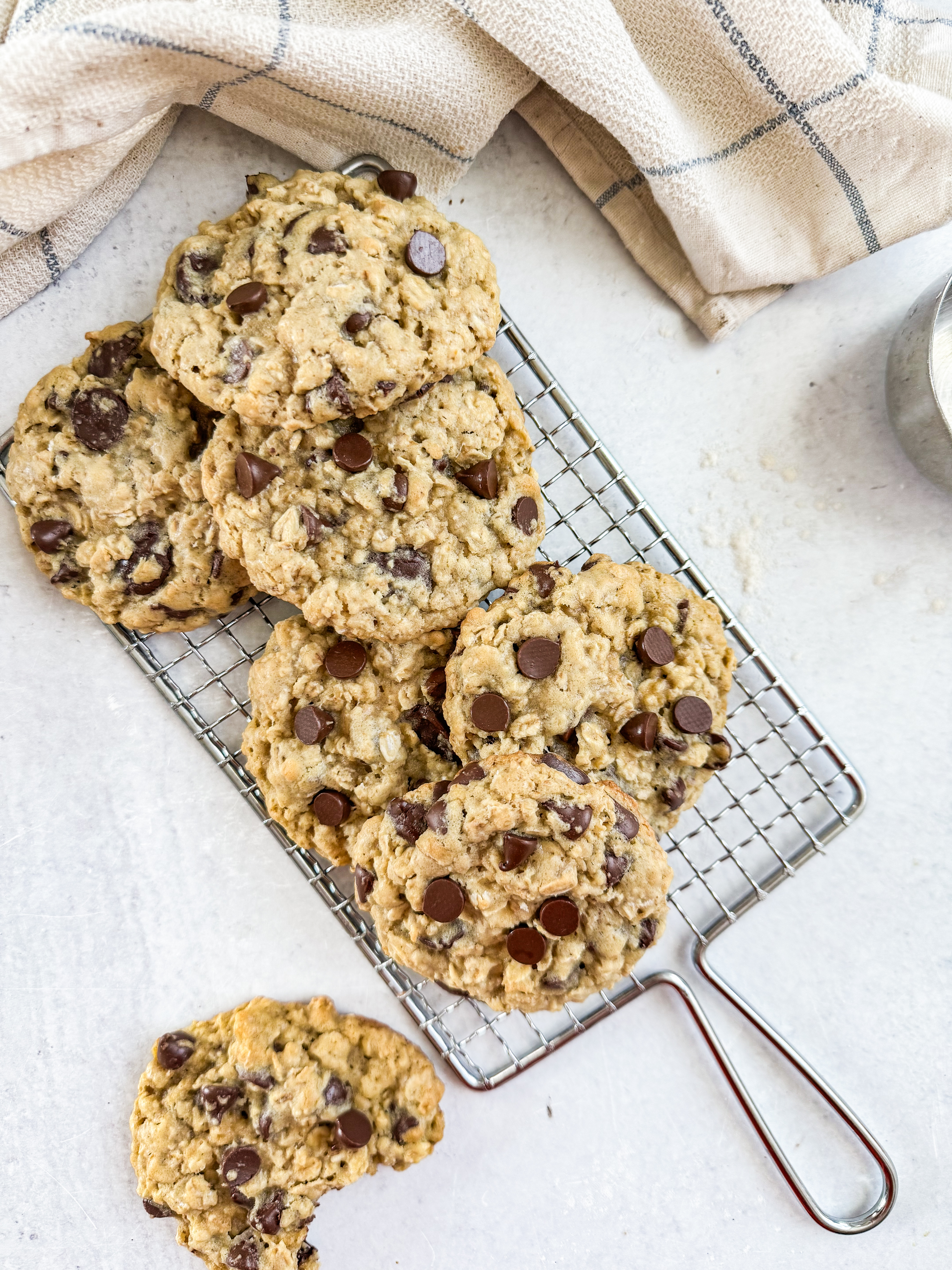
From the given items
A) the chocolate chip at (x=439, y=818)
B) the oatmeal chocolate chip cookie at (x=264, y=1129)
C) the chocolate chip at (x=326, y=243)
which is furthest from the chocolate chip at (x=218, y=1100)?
the chocolate chip at (x=326, y=243)

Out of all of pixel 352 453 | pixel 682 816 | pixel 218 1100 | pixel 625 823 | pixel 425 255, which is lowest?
pixel 682 816

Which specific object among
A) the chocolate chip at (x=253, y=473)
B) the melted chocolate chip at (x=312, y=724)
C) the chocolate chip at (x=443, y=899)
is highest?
the chocolate chip at (x=253, y=473)

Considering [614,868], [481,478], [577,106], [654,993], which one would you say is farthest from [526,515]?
[654,993]

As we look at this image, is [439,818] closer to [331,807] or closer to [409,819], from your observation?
[409,819]

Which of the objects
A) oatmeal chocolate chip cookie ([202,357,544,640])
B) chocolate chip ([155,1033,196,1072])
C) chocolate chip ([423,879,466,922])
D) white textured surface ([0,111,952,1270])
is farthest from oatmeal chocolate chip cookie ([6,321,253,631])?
chocolate chip ([155,1033,196,1072])

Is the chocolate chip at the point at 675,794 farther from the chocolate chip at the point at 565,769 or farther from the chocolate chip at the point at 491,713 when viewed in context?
the chocolate chip at the point at 491,713

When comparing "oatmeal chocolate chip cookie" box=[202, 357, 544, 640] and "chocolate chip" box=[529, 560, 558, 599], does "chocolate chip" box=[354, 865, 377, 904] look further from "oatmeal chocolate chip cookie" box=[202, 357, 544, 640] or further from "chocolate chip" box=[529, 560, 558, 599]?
"chocolate chip" box=[529, 560, 558, 599]
